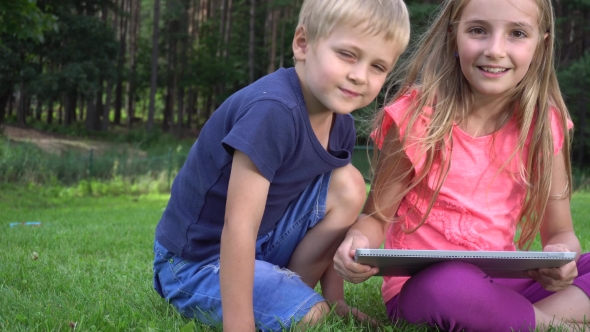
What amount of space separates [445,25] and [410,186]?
66 centimetres

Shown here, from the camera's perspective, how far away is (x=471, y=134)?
2.59 m

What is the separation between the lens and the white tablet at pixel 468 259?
1933 mm

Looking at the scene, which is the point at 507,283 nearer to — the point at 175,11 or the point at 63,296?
the point at 63,296

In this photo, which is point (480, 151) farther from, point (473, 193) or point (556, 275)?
point (556, 275)

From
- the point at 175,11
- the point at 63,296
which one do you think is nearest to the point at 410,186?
the point at 63,296

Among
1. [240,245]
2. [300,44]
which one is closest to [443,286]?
[240,245]

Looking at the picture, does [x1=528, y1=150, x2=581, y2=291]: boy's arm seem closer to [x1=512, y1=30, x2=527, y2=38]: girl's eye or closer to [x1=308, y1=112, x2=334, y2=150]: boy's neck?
[x1=512, y1=30, x2=527, y2=38]: girl's eye

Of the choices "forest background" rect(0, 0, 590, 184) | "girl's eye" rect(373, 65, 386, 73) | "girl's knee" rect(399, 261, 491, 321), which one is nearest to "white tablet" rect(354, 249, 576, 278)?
"girl's knee" rect(399, 261, 491, 321)

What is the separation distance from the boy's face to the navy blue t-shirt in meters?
0.09

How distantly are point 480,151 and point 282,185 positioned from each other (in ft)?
2.58

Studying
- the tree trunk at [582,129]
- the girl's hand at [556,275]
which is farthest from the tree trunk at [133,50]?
the girl's hand at [556,275]

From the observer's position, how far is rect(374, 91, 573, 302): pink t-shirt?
2498 mm

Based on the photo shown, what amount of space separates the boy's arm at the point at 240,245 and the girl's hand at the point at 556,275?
0.94 metres

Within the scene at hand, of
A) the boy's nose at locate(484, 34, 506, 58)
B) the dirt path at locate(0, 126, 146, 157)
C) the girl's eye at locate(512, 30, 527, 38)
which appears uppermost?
the girl's eye at locate(512, 30, 527, 38)
